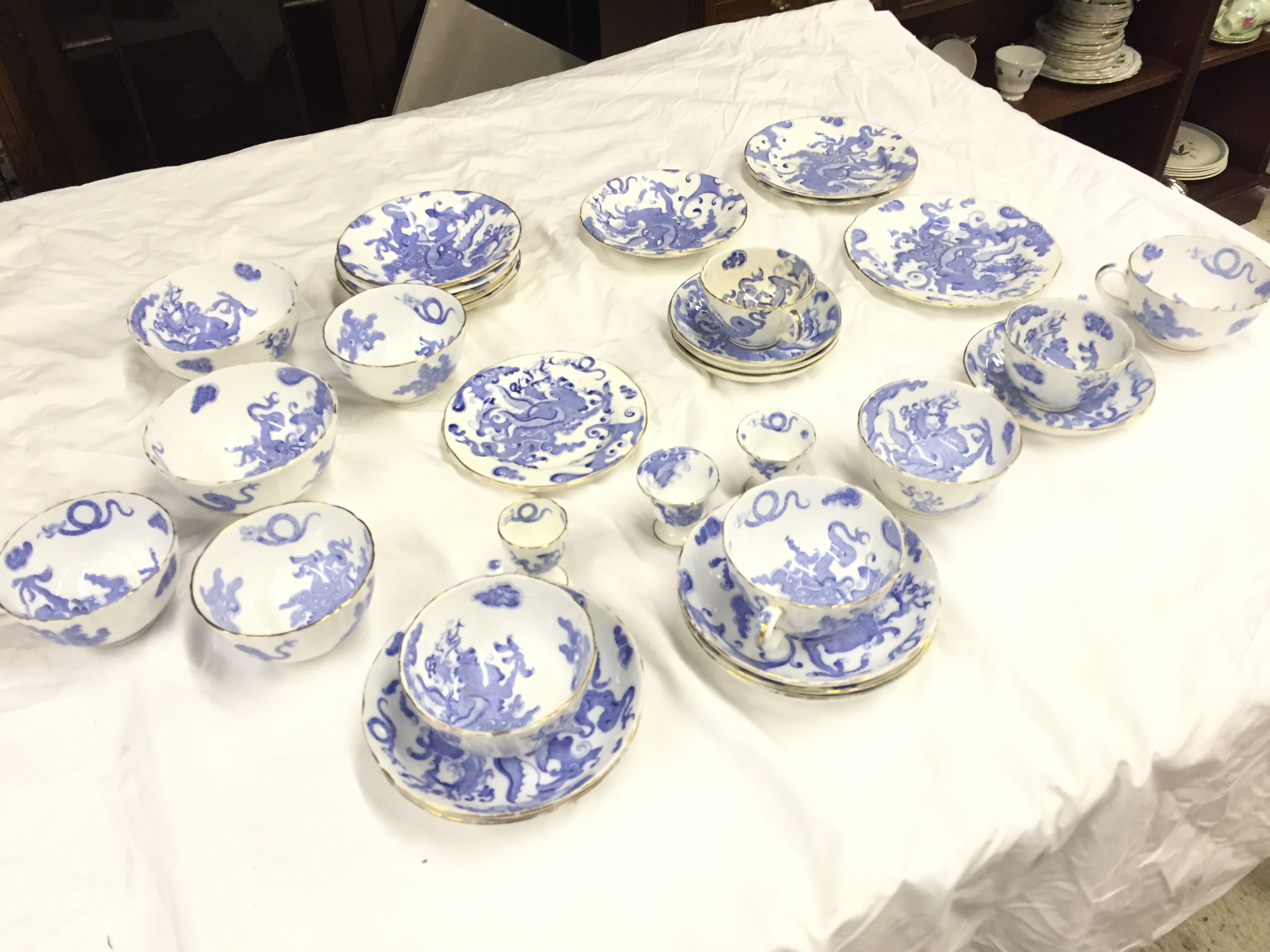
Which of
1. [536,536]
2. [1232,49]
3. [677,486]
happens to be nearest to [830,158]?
[677,486]

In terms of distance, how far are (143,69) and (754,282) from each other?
155 centimetres

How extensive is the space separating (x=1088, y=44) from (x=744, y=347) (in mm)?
1565

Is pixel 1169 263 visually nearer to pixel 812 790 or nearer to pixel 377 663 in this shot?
pixel 812 790

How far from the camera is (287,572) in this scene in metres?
0.70

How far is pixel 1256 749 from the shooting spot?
26.4 inches

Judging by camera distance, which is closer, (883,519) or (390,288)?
(883,519)

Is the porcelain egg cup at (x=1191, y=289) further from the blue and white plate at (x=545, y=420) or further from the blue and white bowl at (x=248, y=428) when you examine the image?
the blue and white bowl at (x=248, y=428)

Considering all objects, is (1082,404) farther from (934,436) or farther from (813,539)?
(813,539)

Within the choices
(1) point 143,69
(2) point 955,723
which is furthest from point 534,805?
(1) point 143,69

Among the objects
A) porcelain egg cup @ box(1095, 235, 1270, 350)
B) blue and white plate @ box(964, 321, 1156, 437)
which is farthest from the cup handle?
blue and white plate @ box(964, 321, 1156, 437)

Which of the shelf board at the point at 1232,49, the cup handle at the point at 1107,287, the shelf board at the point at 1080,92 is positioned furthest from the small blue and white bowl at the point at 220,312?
the shelf board at the point at 1232,49

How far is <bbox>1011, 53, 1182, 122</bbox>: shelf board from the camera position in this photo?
192 cm

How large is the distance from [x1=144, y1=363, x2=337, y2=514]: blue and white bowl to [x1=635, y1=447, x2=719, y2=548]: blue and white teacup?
27cm

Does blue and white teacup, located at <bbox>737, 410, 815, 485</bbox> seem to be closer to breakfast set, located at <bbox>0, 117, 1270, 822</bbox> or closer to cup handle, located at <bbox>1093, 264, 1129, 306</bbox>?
breakfast set, located at <bbox>0, 117, 1270, 822</bbox>
